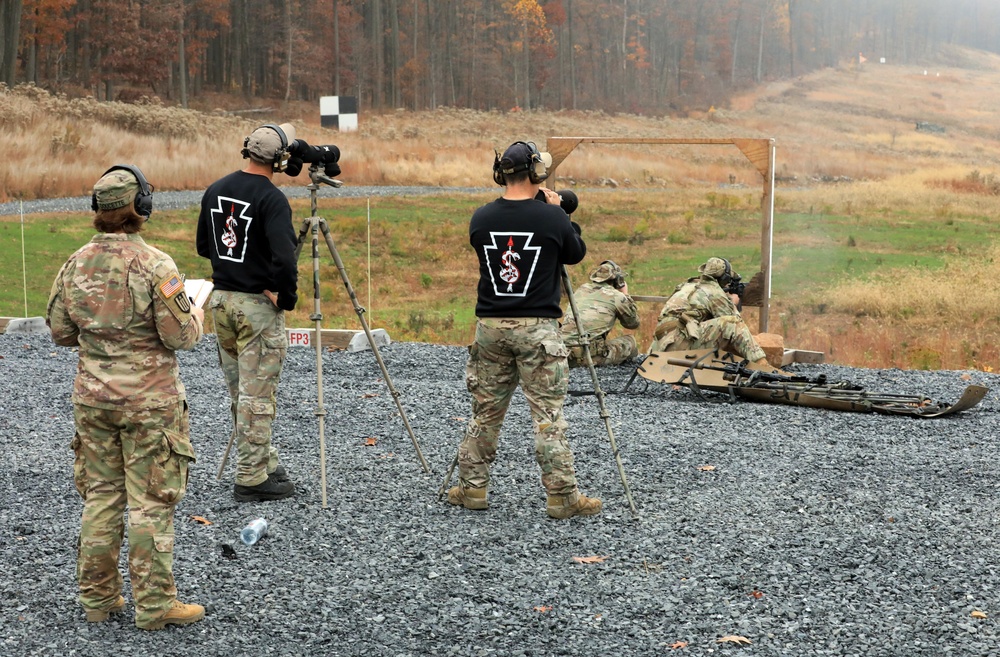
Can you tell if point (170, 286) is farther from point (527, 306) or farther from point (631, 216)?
point (631, 216)

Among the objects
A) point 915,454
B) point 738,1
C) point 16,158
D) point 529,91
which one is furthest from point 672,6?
point 915,454

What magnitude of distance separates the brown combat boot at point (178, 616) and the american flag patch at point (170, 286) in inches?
56.7

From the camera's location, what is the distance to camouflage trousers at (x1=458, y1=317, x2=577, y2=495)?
6363 mm

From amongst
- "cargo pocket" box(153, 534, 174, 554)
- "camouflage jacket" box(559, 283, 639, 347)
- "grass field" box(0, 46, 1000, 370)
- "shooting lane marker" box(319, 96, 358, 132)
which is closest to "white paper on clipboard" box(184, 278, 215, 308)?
"cargo pocket" box(153, 534, 174, 554)

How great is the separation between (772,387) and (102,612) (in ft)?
21.8

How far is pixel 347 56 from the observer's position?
50.9 metres

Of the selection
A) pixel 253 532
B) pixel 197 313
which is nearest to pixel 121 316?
pixel 197 313

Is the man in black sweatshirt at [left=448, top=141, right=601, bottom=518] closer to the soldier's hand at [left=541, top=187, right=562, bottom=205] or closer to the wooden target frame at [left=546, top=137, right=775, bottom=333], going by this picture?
the soldier's hand at [left=541, top=187, right=562, bottom=205]

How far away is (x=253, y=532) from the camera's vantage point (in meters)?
6.07

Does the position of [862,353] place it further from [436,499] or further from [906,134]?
[906,134]

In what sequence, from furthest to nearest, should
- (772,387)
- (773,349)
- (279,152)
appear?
1. (773,349)
2. (772,387)
3. (279,152)

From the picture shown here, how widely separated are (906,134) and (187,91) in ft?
122

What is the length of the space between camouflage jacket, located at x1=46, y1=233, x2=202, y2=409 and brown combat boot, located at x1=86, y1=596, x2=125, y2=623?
978 mm

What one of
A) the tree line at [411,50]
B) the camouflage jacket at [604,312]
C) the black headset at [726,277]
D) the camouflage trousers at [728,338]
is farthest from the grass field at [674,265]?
the tree line at [411,50]
